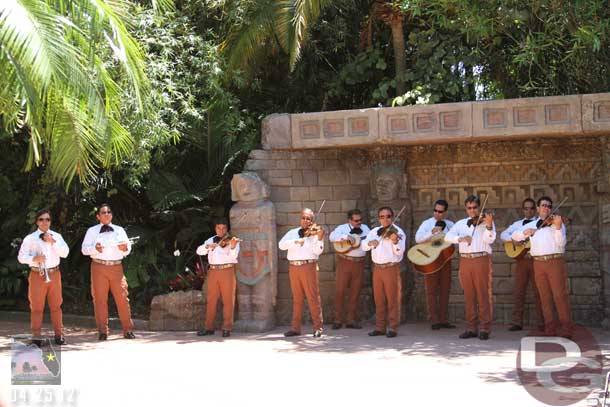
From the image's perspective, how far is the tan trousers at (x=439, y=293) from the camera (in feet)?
36.7

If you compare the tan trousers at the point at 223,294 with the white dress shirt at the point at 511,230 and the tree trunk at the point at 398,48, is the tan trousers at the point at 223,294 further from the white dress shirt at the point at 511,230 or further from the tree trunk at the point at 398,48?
the tree trunk at the point at 398,48

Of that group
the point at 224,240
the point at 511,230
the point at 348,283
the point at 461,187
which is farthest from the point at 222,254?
the point at 511,230

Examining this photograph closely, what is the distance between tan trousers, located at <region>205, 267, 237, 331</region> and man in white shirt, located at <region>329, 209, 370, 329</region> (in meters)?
1.39

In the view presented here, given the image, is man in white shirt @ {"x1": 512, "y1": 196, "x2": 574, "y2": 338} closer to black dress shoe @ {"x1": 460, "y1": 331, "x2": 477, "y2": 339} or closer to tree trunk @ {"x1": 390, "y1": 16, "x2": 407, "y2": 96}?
black dress shoe @ {"x1": 460, "y1": 331, "x2": 477, "y2": 339}

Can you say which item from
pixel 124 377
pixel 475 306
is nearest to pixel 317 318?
pixel 475 306

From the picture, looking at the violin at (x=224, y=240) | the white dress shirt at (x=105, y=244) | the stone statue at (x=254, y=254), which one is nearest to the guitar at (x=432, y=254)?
the stone statue at (x=254, y=254)

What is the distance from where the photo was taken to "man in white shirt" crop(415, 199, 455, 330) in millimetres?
11039

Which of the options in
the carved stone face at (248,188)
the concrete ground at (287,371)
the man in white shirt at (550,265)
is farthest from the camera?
the carved stone face at (248,188)

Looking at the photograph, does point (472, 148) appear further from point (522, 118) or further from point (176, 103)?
point (176, 103)

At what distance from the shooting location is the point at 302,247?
425 inches

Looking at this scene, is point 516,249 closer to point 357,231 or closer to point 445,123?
point 445,123

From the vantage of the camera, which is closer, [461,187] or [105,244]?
[105,244]

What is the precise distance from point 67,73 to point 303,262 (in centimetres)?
411

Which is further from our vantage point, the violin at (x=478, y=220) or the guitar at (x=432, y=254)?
the guitar at (x=432, y=254)
